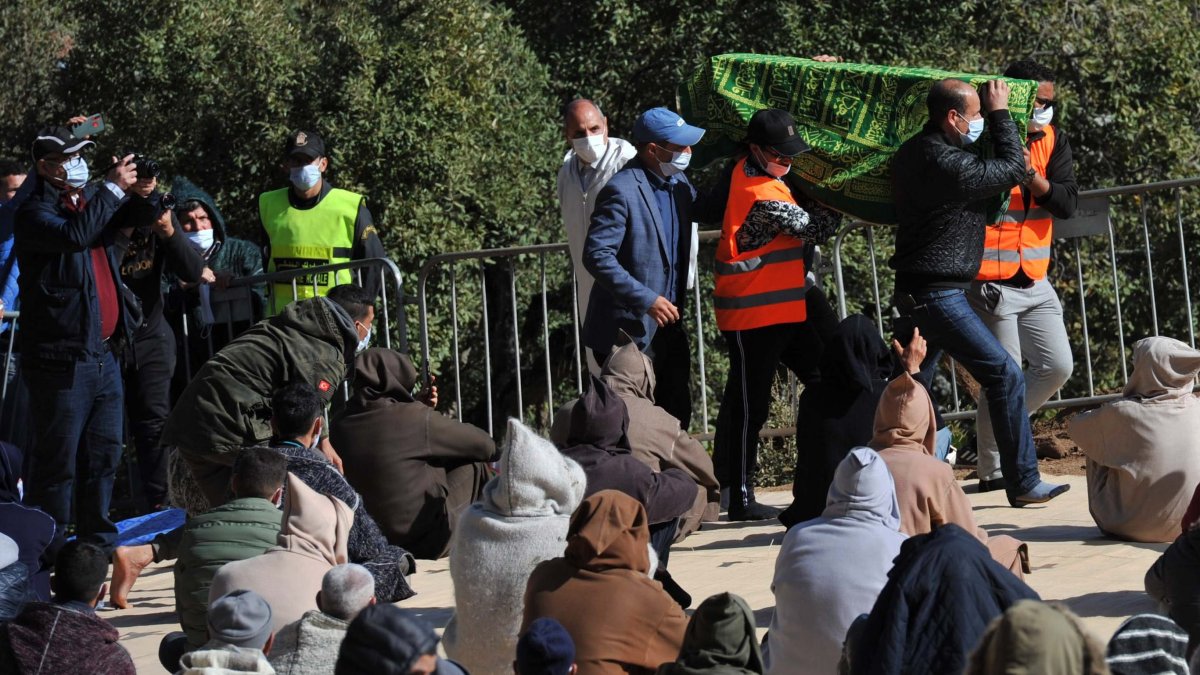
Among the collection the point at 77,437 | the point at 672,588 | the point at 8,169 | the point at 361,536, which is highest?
the point at 8,169

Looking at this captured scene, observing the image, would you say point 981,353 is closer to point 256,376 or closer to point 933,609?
point 256,376

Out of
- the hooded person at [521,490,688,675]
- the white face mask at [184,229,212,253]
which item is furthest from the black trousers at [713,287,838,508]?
the white face mask at [184,229,212,253]

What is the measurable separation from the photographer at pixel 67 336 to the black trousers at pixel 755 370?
9.37ft

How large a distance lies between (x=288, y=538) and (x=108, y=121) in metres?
10.7

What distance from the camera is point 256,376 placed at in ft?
26.3

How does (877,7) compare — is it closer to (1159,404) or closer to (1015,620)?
(1159,404)

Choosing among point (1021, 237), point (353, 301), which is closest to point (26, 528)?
point (353, 301)

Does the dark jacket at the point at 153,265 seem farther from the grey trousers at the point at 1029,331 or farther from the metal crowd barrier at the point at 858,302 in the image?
the metal crowd barrier at the point at 858,302

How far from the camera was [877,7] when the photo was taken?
50.2 ft

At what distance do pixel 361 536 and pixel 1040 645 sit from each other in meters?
3.71

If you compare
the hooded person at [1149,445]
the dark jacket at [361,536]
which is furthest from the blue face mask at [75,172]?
the hooded person at [1149,445]

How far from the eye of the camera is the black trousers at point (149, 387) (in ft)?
30.9

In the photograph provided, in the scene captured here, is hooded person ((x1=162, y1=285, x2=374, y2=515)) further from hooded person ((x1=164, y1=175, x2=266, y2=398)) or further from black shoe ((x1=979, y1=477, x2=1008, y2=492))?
black shoe ((x1=979, y1=477, x2=1008, y2=492))

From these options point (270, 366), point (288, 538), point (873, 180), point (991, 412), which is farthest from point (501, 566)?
point (873, 180)
